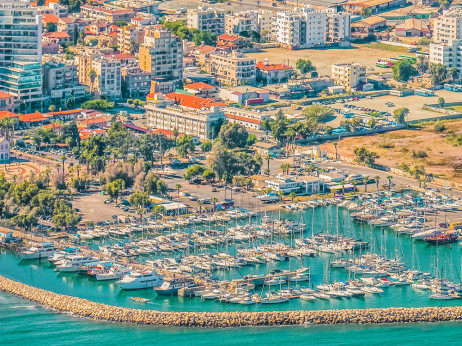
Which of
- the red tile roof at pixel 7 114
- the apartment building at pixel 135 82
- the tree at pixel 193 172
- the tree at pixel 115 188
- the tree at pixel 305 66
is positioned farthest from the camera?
the tree at pixel 305 66

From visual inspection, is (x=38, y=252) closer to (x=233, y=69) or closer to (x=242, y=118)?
(x=242, y=118)

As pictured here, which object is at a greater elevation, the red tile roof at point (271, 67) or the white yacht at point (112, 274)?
the red tile roof at point (271, 67)

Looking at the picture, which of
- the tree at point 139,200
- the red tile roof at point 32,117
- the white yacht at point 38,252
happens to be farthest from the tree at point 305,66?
the white yacht at point 38,252

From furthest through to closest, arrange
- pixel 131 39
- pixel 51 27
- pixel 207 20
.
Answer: pixel 207 20 → pixel 51 27 → pixel 131 39

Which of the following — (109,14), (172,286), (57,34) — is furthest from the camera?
(109,14)

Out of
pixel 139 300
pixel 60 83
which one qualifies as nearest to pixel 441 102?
pixel 60 83

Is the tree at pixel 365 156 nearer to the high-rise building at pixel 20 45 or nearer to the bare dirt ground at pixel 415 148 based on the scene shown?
the bare dirt ground at pixel 415 148
